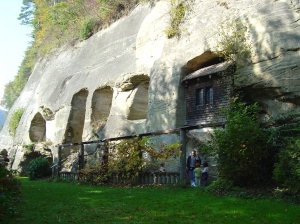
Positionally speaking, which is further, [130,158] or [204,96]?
[204,96]

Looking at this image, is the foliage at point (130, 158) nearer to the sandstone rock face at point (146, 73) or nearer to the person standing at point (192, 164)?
the person standing at point (192, 164)

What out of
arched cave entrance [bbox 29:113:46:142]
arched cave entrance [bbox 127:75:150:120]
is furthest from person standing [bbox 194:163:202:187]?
arched cave entrance [bbox 29:113:46:142]

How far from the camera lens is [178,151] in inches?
487

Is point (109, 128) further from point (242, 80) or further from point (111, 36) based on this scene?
point (242, 80)

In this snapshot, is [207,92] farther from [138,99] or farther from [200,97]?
[138,99]

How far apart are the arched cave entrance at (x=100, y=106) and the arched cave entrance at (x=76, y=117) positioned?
1.82 m

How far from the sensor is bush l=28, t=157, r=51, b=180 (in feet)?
71.3

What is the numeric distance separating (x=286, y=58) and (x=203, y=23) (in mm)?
4724

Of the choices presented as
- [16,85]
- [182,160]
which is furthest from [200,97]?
[16,85]

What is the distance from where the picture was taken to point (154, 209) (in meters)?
8.62

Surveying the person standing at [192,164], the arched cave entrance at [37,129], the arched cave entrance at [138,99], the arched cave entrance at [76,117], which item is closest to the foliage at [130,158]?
the person standing at [192,164]

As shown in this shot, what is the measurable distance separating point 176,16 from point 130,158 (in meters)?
7.66

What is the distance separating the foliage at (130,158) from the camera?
13.1 m

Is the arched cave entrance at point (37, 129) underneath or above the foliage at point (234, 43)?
underneath
